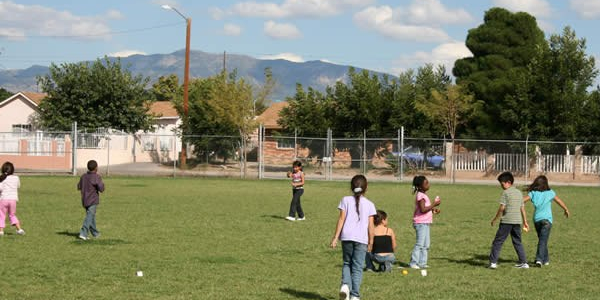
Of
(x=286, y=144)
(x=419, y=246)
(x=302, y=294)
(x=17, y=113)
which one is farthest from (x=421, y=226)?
(x=17, y=113)

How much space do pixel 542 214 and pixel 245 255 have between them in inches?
189

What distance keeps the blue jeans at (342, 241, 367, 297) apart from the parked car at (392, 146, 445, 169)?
32.1 meters

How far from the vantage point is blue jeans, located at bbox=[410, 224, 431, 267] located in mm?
11969

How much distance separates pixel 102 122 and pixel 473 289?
43.4 meters

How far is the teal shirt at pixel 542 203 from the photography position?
40.9ft

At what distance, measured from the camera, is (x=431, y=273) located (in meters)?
11.5

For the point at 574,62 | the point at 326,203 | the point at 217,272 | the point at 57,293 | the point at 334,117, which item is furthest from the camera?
the point at 334,117

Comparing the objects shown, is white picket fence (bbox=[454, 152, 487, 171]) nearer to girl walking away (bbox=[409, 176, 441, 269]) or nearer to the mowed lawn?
the mowed lawn

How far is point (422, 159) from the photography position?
4144cm


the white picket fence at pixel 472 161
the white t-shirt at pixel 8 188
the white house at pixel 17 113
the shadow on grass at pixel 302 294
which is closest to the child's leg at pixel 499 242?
the shadow on grass at pixel 302 294

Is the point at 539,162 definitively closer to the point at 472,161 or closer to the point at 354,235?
the point at 472,161

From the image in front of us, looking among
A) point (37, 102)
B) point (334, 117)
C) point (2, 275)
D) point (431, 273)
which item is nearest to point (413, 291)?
point (431, 273)

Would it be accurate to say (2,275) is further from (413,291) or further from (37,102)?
(37,102)

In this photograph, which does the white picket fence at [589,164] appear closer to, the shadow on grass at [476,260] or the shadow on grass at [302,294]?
the shadow on grass at [476,260]
